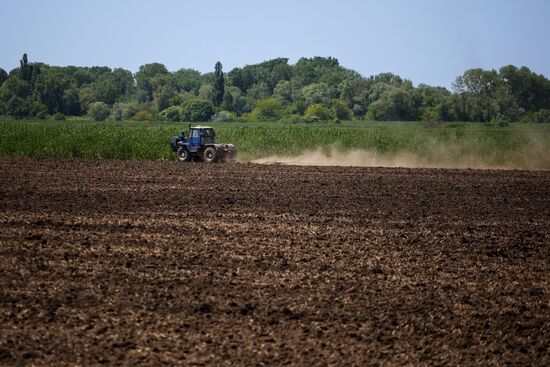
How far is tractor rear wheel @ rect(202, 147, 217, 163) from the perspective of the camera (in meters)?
34.8

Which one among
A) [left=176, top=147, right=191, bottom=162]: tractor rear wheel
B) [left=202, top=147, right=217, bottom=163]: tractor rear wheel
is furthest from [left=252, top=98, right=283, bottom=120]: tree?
[left=202, top=147, right=217, bottom=163]: tractor rear wheel

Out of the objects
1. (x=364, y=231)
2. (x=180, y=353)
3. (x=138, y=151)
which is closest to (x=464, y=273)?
(x=364, y=231)

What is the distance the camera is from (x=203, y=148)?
35.4 metres

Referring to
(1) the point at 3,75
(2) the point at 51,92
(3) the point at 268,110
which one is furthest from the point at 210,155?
(1) the point at 3,75

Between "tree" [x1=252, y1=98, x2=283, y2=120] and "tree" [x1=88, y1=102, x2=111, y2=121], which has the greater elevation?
"tree" [x1=252, y1=98, x2=283, y2=120]

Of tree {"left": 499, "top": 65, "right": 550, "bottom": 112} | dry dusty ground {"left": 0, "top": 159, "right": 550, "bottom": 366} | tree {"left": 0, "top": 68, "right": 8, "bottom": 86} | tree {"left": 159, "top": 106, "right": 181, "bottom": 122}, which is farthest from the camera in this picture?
tree {"left": 0, "top": 68, "right": 8, "bottom": 86}

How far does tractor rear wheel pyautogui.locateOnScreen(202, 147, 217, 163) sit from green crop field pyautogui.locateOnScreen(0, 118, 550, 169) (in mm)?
6143

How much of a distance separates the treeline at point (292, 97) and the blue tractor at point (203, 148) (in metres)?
27.4

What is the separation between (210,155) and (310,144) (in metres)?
11.8

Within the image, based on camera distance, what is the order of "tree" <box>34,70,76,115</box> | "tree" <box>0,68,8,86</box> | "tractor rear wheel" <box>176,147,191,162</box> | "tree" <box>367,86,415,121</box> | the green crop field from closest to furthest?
"tractor rear wheel" <box>176,147,191,162</box>
the green crop field
"tree" <box>367,86,415,121</box>
"tree" <box>34,70,76,115</box>
"tree" <box>0,68,8,86</box>

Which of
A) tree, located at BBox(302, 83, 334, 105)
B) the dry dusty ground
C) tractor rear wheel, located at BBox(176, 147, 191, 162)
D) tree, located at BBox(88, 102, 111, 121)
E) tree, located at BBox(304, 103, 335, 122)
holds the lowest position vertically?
the dry dusty ground

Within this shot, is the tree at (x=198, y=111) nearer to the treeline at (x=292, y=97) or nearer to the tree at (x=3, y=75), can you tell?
the treeline at (x=292, y=97)

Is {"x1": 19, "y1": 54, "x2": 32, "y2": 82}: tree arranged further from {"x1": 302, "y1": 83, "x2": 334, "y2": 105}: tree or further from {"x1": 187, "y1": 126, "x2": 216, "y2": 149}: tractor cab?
{"x1": 187, "y1": 126, "x2": 216, "y2": 149}: tractor cab

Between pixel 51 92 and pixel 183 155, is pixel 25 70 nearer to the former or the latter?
pixel 51 92
